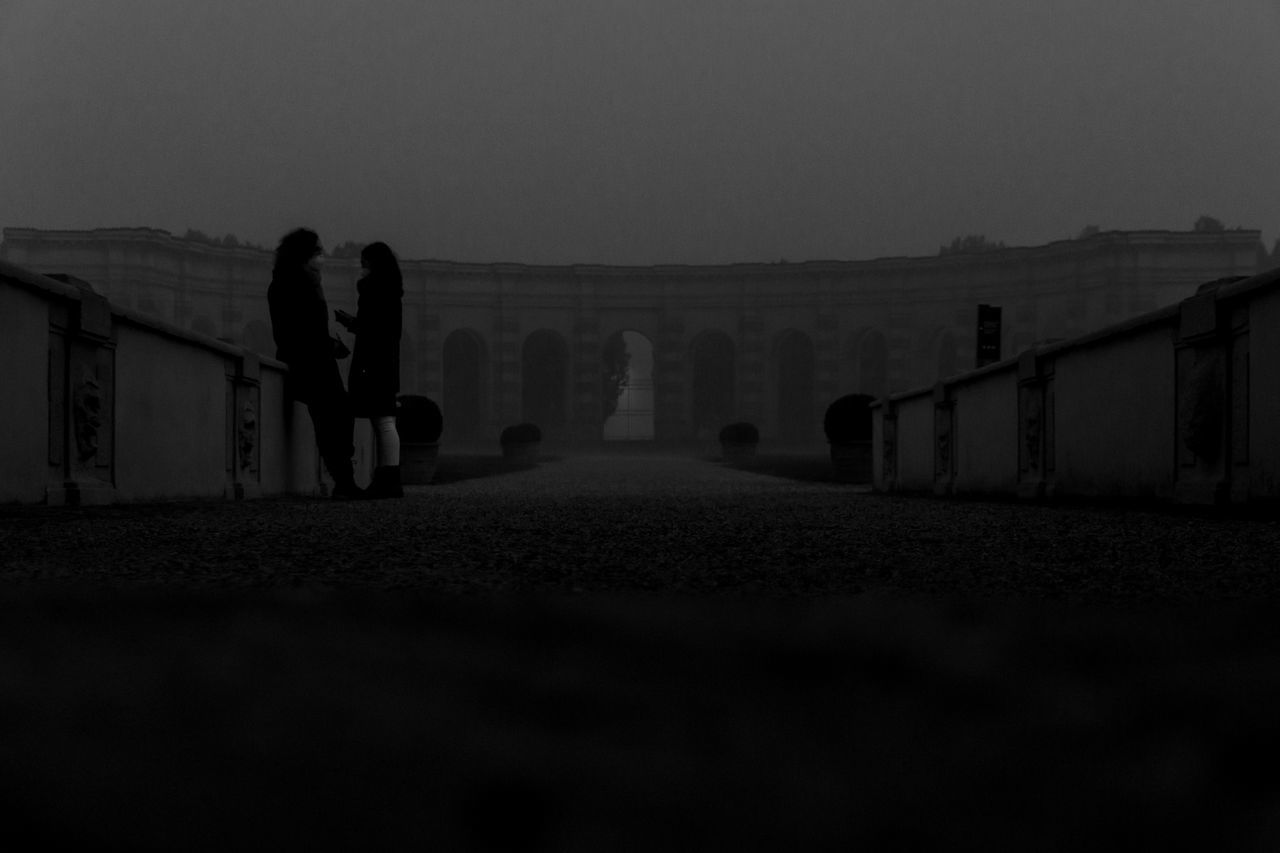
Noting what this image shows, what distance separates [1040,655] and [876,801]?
1.90 feet

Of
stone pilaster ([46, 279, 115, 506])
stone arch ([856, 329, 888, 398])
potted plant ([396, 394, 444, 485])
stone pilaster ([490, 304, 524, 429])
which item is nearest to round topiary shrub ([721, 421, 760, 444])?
potted plant ([396, 394, 444, 485])

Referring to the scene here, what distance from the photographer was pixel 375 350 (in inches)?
345

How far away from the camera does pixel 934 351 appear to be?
4906 cm

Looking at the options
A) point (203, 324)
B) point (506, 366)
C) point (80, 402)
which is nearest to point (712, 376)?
point (506, 366)

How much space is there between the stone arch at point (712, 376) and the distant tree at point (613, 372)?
155 inches

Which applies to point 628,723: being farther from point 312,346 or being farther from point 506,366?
point 506,366

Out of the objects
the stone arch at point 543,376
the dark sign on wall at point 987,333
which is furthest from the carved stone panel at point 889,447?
the stone arch at point 543,376

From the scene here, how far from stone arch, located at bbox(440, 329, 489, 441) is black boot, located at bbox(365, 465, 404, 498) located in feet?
134

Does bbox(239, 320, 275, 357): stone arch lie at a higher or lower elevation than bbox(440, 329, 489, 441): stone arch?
higher

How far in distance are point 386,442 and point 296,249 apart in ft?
5.37

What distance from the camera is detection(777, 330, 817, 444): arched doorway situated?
166 ft

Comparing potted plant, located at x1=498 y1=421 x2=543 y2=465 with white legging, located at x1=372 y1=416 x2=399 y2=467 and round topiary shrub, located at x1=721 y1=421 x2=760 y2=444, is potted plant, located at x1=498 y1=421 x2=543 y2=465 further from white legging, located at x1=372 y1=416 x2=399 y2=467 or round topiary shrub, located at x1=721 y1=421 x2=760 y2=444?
white legging, located at x1=372 y1=416 x2=399 y2=467

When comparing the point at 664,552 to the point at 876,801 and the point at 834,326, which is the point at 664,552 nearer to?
the point at 876,801

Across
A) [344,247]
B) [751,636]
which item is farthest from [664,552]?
[344,247]
